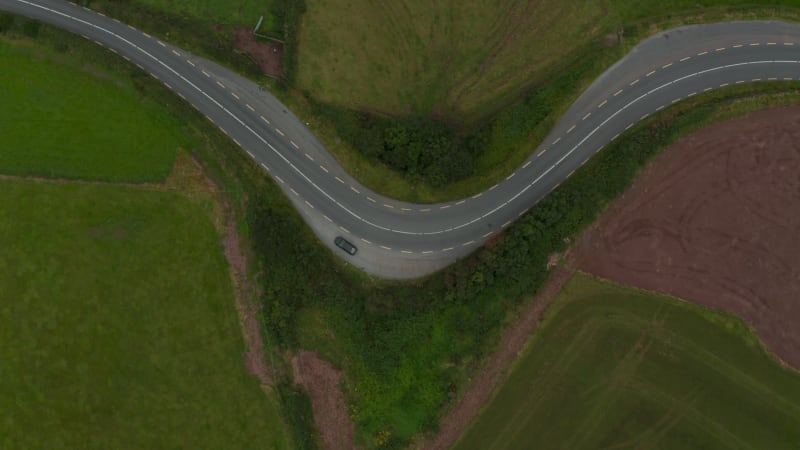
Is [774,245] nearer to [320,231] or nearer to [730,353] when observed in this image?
[730,353]

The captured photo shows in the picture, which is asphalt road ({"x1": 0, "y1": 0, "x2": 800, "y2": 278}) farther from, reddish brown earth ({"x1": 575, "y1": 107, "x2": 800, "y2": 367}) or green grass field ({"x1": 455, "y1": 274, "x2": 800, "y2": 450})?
green grass field ({"x1": 455, "y1": 274, "x2": 800, "y2": 450})

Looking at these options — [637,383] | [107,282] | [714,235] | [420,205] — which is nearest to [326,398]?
[420,205]

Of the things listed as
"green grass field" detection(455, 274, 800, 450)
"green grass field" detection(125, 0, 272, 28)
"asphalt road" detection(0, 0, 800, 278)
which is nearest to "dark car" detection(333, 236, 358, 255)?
"asphalt road" detection(0, 0, 800, 278)

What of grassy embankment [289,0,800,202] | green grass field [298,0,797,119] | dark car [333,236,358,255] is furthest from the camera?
green grass field [298,0,797,119]

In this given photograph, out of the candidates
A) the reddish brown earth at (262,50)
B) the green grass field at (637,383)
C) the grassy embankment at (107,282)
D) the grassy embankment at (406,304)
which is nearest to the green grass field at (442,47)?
Answer: the reddish brown earth at (262,50)

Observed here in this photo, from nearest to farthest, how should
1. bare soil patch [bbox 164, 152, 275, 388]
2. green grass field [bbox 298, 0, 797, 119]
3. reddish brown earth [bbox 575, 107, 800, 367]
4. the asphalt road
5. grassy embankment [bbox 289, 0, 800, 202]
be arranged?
bare soil patch [bbox 164, 152, 275, 388] < the asphalt road < reddish brown earth [bbox 575, 107, 800, 367] < grassy embankment [bbox 289, 0, 800, 202] < green grass field [bbox 298, 0, 797, 119]

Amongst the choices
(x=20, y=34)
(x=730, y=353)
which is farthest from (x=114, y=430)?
(x=730, y=353)

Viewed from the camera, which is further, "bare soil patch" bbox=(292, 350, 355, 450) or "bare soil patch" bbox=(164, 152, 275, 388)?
"bare soil patch" bbox=(164, 152, 275, 388)

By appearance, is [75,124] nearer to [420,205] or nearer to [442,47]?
[420,205]
